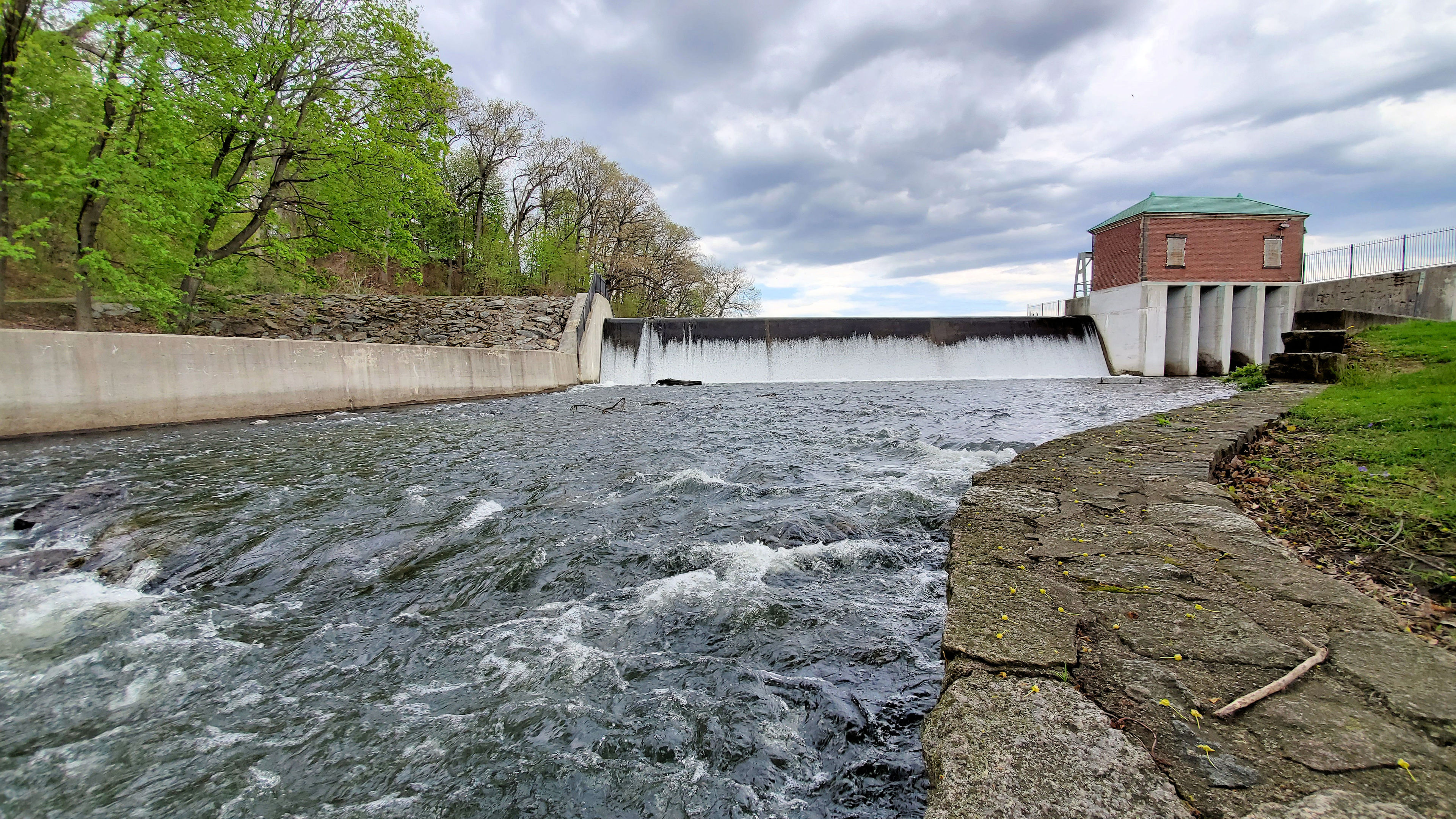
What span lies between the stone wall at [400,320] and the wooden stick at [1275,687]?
18.3m

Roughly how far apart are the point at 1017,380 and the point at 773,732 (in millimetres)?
22335

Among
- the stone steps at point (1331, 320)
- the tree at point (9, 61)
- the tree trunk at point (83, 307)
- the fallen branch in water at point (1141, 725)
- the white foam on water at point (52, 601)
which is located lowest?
the white foam on water at point (52, 601)

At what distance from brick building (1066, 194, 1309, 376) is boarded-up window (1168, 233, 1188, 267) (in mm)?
36

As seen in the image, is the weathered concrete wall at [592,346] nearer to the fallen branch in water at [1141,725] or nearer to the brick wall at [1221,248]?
the fallen branch in water at [1141,725]

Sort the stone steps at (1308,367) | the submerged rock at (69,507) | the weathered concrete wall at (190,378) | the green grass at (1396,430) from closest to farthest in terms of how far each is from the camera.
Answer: the green grass at (1396,430)
the submerged rock at (69,507)
the weathered concrete wall at (190,378)
the stone steps at (1308,367)

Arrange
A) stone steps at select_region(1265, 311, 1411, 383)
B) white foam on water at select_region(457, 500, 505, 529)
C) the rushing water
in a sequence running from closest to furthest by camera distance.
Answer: the rushing water
white foam on water at select_region(457, 500, 505, 529)
stone steps at select_region(1265, 311, 1411, 383)

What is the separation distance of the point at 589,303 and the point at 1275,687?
2131 cm

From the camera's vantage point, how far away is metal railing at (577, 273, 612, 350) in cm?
2008

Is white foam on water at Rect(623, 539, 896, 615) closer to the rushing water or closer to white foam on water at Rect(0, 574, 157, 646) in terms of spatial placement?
the rushing water

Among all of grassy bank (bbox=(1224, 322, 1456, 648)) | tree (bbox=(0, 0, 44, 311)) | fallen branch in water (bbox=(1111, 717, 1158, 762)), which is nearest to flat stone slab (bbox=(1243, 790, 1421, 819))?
fallen branch in water (bbox=(1111, 717, 1158, 762))

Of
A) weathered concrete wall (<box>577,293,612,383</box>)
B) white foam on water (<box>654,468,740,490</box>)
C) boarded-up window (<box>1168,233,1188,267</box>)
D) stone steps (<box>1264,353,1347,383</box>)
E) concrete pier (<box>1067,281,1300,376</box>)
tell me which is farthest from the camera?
boarded-up window (<box>1168,233,1188,267</box>)

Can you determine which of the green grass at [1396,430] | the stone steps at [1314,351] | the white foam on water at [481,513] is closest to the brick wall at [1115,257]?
the stone steps at [1314,351]

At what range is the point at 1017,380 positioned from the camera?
72.0 ft

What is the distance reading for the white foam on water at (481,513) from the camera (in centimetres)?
482
